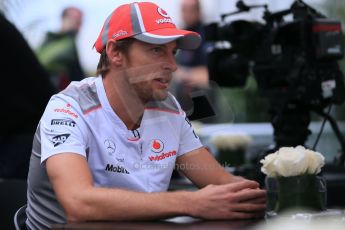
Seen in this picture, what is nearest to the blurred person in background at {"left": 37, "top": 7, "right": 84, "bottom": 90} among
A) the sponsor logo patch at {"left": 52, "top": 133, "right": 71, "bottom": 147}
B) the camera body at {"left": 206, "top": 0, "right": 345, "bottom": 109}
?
the camera body at {"left": 206, "top": 0, "right": 345, "bottom": 109}

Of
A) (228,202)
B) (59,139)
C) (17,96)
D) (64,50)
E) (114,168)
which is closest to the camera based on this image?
(228,202)

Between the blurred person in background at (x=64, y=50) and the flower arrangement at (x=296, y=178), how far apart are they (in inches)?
88.0

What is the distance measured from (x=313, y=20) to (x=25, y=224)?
173 centimetres

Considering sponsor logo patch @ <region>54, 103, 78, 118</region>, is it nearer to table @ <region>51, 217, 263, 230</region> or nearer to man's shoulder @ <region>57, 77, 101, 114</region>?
man's shoulder @ <region>57, 77, 101, 114</region>

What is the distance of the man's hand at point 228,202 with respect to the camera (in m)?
1.87

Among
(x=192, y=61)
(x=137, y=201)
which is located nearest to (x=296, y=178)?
(x=137, y=201)

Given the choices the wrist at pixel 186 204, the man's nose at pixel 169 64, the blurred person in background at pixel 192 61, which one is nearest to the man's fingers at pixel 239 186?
the wrist at pixel 186 204

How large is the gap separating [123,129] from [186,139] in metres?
0.29

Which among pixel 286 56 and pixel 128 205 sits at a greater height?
pixel 128 205

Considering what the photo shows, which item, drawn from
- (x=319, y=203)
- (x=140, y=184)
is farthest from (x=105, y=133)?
(x=319, y=203)

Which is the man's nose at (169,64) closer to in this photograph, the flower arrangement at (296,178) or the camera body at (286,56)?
the flower arrangement at (296,178)

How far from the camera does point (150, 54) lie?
2.22m

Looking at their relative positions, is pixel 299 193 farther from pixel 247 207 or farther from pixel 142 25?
pixel 142 25

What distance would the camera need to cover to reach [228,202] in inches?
75.0
